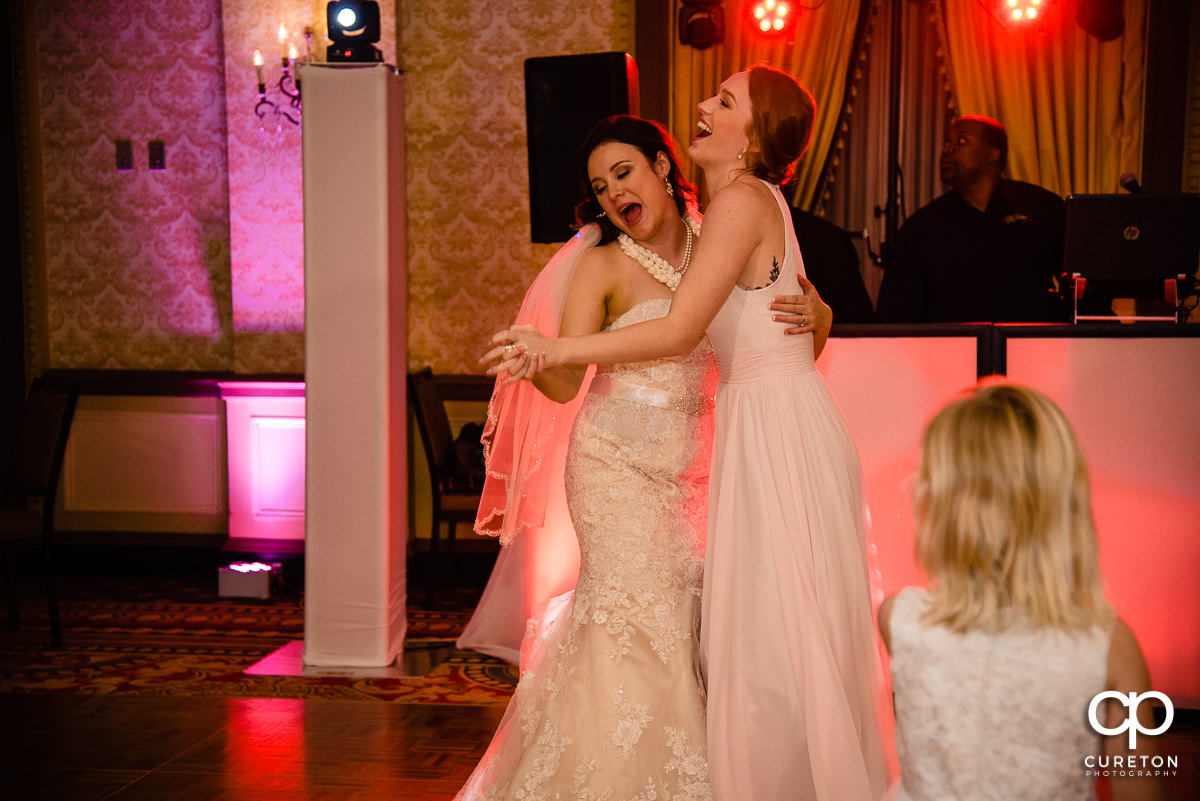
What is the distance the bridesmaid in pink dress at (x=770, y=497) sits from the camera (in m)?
2.10

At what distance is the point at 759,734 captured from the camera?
2.14 metres

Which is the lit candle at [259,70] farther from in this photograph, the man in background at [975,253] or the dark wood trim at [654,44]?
the man in background at [975,253]

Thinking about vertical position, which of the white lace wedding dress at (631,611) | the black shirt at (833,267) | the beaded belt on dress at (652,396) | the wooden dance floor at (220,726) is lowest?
the wooden dance floor at (220,726)

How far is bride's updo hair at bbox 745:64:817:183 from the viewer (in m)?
2.24

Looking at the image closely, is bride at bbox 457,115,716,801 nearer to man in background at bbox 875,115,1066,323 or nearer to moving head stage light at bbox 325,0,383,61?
moving head stage light at bbox 325,0,383,61

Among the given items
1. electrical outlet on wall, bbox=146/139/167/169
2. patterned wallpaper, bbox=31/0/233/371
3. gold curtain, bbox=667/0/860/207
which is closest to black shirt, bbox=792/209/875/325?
gold curtain, bbox=667/0/860/207

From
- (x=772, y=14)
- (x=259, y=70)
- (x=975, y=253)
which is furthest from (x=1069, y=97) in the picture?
(x=259, y=70)

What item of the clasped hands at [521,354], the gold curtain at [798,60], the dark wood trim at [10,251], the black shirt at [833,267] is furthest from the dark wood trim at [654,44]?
the clasped hands at [521,354]

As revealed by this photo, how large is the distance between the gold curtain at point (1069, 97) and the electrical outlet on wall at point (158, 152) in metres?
4.52

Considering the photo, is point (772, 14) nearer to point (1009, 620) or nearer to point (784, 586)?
point (784, 586)

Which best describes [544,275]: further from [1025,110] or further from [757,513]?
[1025,110]

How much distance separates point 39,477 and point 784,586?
12.5 ft

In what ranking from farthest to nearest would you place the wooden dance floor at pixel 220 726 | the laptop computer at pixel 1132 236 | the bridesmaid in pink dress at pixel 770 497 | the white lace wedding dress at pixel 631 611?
1. the laptop computer at pixel 1132 236
2. the wooden dance floor at pixel 220 726
3. the white lace wedding dress at pixel 631 611
4. the bridesmaid in pink dress at pixel 770 497

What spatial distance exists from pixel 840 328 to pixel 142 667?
9.89 feet
